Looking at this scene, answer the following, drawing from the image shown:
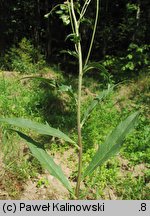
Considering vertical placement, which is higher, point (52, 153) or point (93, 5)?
point (93, 5)

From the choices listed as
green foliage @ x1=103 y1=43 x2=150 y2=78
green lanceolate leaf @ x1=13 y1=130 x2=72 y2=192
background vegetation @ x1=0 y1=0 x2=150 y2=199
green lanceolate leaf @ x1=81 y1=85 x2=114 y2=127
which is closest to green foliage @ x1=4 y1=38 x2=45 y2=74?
background vegetation @ x1=0 y1=0 x2=150 y2=199

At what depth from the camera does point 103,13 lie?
31.9ft

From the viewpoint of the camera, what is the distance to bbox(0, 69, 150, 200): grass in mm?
3811

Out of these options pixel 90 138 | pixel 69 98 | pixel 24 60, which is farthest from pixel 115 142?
pixel 24 60

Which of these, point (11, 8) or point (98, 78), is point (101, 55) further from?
point (11, 8)

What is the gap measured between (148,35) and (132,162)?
5.34m

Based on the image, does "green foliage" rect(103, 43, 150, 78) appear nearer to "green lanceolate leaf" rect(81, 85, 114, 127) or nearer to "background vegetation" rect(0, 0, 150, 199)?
"background vegetation" rect(0, 0, 150, 199)

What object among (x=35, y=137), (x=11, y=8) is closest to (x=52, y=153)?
(x=35, y=137)

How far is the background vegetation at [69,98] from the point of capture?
386cm

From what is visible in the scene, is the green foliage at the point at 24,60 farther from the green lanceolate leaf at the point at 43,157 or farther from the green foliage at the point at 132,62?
the green lanceolate leaf at the point at 43,157

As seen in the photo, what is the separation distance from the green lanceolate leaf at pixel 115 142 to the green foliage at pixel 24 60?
5266 mm

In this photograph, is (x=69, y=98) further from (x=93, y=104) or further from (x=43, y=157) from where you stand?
(x=43, y=157)

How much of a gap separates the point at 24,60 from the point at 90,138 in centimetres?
372

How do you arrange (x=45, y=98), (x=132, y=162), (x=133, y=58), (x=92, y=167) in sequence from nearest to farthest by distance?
(x=92, y=167) < (x=132, y=162) < (x=45, y=98) < (x=133, y=58)
